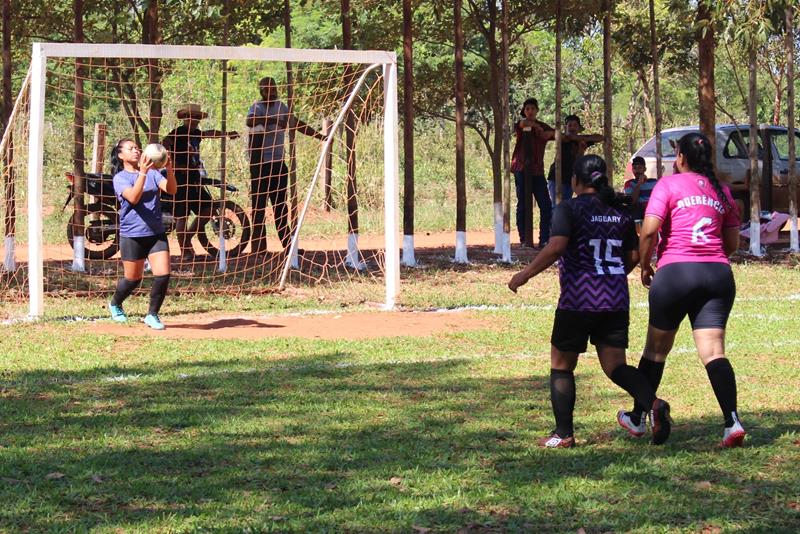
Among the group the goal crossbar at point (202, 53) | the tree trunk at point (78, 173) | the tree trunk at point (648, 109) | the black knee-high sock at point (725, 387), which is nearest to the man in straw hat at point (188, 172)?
the tree trunk at point (78, 173)

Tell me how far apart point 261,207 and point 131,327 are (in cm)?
454

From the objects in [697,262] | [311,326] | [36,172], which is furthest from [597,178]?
[36,172]

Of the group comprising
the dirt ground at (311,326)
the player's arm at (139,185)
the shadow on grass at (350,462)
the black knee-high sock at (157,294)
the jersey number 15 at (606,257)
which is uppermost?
the player's arm at (139,185)

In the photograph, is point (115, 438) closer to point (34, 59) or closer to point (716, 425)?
point (716, 425)

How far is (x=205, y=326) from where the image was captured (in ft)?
37.5

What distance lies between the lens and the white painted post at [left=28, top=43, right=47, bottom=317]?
1138 cm

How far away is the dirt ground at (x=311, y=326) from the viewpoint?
10.9m

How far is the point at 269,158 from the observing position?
15.2m

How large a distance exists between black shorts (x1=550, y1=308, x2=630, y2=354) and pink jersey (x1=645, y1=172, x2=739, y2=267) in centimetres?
42

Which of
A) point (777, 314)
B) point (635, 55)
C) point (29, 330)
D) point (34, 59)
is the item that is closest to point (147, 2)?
point (34, 59)

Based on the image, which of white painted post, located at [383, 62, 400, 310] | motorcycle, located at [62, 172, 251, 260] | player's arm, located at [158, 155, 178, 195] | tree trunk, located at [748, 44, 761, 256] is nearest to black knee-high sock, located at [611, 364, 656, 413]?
player's arm, located at [158, 155, 178, 195]

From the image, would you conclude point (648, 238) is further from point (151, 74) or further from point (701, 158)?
point (151, 74)

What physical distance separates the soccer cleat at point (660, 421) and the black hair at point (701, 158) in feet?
3.69

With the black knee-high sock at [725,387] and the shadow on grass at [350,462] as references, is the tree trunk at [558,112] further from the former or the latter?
the black knee-high sock at [725,387]
